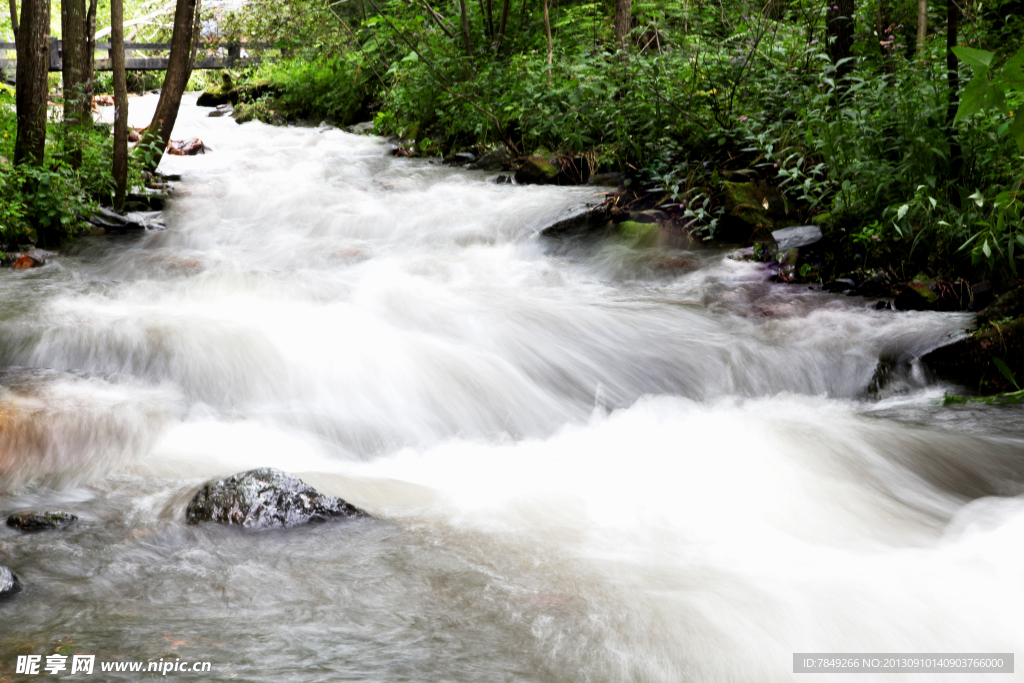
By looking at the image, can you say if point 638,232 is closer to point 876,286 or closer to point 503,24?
point 876,286

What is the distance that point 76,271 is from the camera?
22.7ft

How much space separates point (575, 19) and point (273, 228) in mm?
7029

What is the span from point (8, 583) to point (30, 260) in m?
5.58

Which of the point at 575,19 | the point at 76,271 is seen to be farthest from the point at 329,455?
the point at 575,19

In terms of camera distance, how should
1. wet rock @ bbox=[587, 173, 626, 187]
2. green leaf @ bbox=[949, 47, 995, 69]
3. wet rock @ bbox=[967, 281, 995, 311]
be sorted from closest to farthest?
green leaf @ bbox=[949, 47, 995, 69], wet rock @ bbox=[967, 281, 995, 311], wet rock @ bbox=[587, 173, 626, 187]

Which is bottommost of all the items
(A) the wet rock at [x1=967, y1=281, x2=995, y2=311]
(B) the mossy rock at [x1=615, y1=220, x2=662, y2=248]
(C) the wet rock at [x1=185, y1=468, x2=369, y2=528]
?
(C) the wet rock at [x1=185, y1=468, x2=369, y2=528]

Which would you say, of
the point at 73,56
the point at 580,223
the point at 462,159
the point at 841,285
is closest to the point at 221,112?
the point at 462,159

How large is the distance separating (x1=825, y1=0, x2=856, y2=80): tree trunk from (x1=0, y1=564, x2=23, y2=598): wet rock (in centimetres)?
762

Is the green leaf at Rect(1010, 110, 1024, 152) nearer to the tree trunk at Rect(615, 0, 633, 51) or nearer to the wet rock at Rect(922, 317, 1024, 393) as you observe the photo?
the wet rock at Rect(922, 317, 1024, 393)

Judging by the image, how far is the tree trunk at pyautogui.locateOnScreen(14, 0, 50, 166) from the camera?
699 centimetres

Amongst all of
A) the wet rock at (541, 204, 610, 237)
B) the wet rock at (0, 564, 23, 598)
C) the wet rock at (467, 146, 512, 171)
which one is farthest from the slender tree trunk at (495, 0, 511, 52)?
the wet rock at (0, 564, 23, 598)

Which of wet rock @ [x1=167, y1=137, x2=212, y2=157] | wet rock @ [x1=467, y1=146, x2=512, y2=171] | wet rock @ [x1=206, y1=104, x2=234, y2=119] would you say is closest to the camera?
wet rock @ [x1=467, y1=146, x2=512, y2=171]

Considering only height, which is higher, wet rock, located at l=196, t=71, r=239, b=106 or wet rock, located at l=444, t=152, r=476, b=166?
wet rock, located at l=196, t=71, r=239, b=106

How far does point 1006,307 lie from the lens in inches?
185
